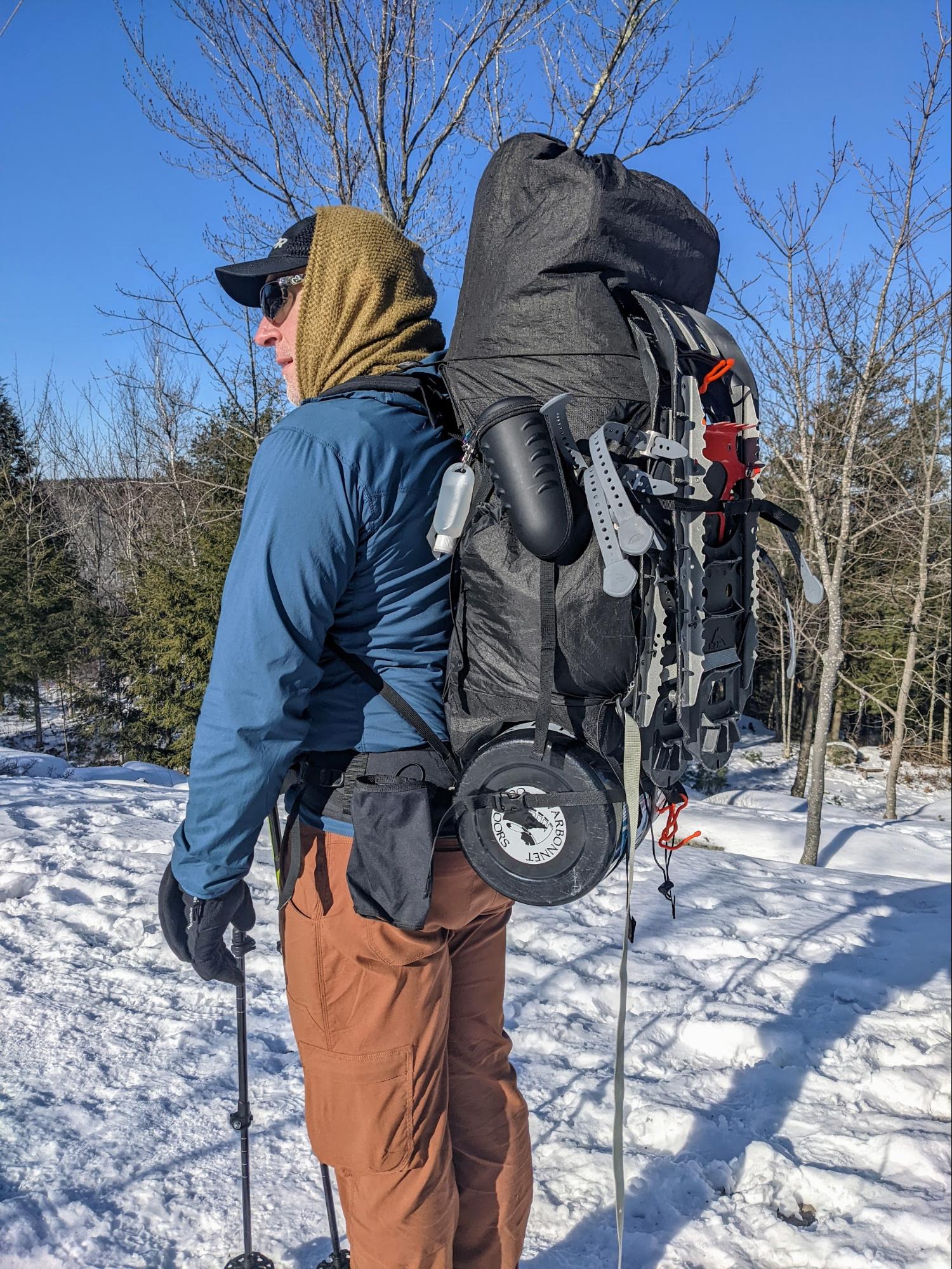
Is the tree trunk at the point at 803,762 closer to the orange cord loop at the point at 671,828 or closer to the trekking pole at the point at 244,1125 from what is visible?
the orange cord loop at the point at 671,828

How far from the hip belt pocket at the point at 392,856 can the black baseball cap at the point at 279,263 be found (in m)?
1.06

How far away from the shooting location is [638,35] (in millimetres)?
7367

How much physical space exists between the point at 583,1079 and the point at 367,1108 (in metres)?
1.48

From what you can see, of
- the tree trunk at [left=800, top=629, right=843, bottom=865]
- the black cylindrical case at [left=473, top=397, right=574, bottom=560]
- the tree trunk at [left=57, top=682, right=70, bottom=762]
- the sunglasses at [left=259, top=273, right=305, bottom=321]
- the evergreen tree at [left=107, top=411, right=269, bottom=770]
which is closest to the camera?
the black cylindrical case at [left=473, top=397, right=574, bottom=560]

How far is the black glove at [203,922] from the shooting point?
5.03 ft

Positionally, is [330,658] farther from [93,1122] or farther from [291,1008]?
[93,1122]

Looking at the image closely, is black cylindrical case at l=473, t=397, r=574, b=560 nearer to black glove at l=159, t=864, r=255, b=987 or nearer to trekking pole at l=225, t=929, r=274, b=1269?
black glove at l=159, t=864, r=255, b=987

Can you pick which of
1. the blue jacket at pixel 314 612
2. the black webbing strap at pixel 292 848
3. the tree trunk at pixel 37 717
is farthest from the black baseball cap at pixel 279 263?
the tree trunk at pixel 37 717

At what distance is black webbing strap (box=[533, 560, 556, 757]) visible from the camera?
1374 millimetres

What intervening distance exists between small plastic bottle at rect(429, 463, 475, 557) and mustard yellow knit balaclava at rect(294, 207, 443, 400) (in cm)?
36

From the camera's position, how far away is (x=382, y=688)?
152 cm

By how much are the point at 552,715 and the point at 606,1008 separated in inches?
85.7

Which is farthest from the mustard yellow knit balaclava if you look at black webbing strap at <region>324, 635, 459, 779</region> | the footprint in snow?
the footprint in snow

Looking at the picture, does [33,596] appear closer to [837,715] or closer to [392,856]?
[392,856]
